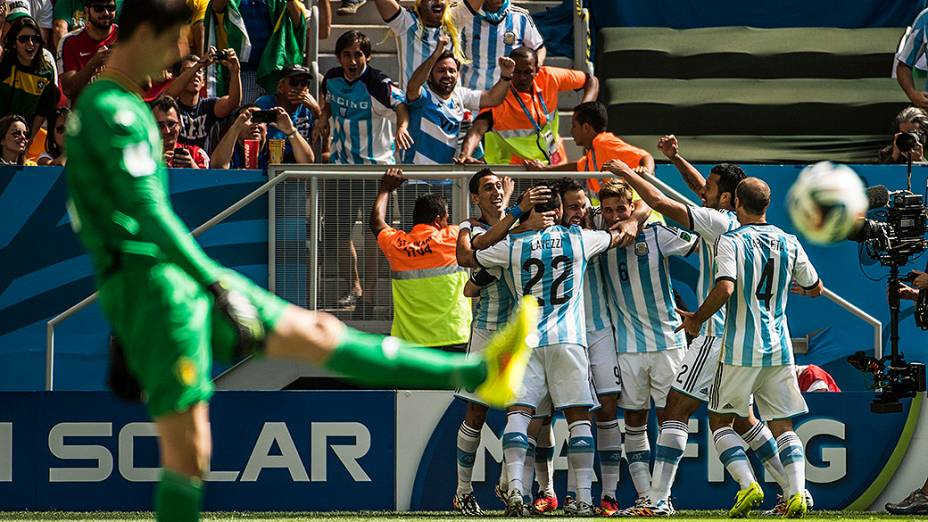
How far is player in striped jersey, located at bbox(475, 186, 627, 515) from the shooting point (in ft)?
30.1

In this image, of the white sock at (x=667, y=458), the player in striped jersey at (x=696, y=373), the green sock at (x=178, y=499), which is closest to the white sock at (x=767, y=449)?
the player in striped jersey at (x=696, y=373)

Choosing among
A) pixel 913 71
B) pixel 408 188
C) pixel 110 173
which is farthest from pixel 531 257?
pixel 913 71

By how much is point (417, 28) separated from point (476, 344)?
3.64 meters

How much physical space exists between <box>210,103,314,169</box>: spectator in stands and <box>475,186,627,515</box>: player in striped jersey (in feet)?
7.63

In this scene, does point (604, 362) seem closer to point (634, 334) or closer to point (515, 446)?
point (634, 334)

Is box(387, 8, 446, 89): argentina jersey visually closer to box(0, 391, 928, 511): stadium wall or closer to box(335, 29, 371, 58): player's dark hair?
box(335, 29, 371, 58): player's dark hair

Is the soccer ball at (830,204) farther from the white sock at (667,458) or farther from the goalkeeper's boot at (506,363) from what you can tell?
the goalkeeper's boot at (506,363)

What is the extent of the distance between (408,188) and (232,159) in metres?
1.68

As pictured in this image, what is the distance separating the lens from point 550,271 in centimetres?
923

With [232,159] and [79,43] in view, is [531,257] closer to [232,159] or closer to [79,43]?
[232,159]

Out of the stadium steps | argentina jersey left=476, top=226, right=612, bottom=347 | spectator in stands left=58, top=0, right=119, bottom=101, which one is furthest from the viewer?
the stadium steps

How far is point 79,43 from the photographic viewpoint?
40.9 feet

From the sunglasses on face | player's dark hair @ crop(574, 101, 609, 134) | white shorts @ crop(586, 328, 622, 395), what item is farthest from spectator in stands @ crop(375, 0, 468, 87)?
white shorts @ crop(586, 328, 622, 395)

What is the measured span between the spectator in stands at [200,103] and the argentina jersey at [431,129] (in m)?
1.42
